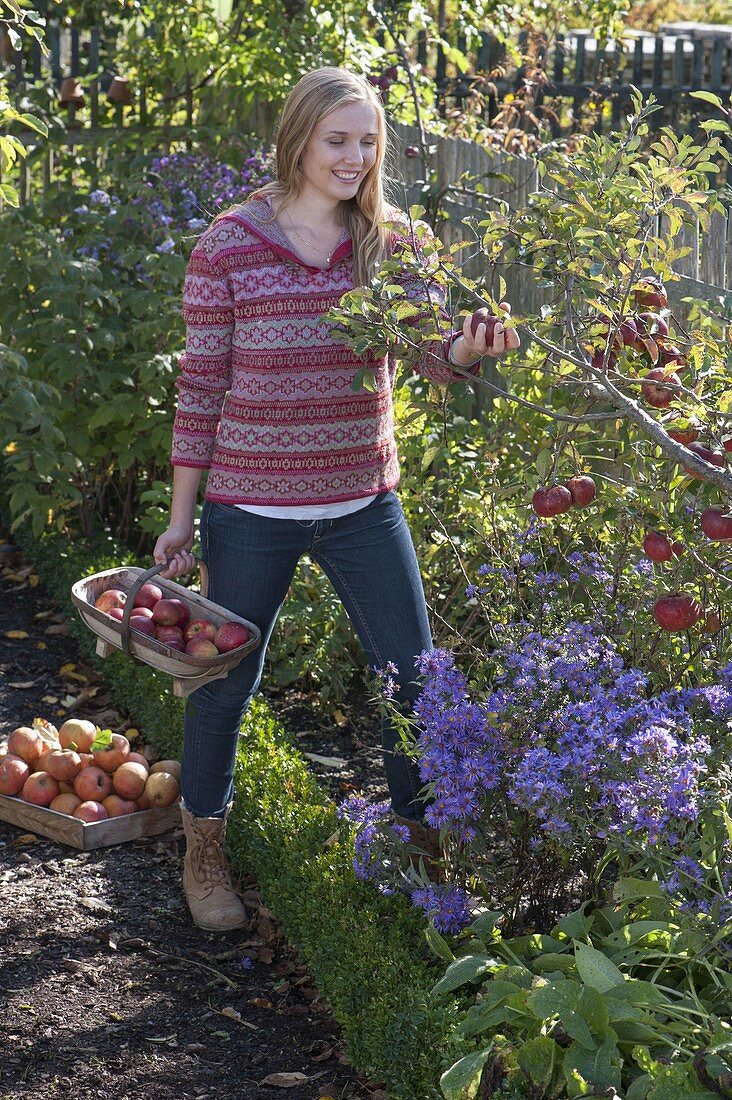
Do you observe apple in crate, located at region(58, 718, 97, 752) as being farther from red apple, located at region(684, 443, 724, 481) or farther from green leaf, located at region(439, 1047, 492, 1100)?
red apple, located at region(684, 443, 724, 481)

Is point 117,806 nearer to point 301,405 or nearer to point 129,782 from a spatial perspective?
point 129,782

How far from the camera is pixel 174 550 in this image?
2.91m

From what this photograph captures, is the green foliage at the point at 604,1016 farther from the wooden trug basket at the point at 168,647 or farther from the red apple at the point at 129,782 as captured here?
the red apple at the point at 129,782

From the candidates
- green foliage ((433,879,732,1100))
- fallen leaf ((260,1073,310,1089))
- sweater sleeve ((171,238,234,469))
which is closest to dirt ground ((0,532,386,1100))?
fallen leaf ((260,1073,310,1089))

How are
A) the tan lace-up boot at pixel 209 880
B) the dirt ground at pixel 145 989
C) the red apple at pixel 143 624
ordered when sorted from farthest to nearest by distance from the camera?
the tan lace-up boot at pixel 209 880
the red apple at pixel 143 624
the dirt ground at pixel 145 989

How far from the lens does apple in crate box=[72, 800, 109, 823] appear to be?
363cm

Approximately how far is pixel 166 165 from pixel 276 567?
11.1 ft

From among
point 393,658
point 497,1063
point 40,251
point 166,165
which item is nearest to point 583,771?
point 497,1063

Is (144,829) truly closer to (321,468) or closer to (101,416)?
(321,468)

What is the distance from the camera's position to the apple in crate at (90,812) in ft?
11.9

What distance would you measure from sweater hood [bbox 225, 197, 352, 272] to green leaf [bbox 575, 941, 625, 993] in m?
1.51

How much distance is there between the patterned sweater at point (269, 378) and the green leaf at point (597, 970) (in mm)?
1115

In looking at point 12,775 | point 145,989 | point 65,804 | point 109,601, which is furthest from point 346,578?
point 12,775

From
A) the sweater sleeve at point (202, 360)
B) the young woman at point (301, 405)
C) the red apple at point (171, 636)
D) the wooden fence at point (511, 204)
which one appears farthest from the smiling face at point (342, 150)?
the red apple at point (171, 636)
